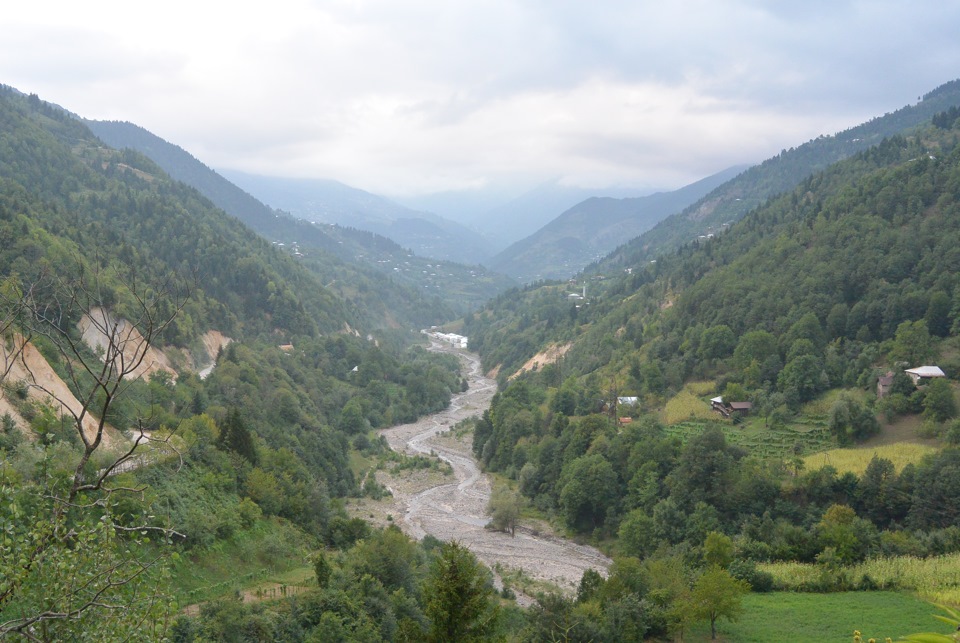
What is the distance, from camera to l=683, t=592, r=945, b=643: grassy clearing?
26922 millimetres

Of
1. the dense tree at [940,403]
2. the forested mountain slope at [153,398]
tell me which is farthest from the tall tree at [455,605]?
the dense tree at [940,403]

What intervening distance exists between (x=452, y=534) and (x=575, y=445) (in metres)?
13.0

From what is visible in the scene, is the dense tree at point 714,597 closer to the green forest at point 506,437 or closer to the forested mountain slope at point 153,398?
the green forest at point 506,437

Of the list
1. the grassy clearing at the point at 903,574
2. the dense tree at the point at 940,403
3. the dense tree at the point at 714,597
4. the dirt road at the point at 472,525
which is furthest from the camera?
the dense tree at the point at 940,403

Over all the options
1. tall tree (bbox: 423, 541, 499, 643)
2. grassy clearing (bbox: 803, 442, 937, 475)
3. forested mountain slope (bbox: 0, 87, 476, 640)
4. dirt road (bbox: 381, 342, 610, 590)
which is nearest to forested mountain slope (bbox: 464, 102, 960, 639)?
grassy clearing (bbox: 803, 442, 937, 475)

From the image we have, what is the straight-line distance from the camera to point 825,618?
28688 mm

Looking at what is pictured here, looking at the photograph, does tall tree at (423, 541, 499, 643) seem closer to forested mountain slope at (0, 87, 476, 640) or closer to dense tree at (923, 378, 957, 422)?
forested mountain slope at (0, 87, 476, 640)

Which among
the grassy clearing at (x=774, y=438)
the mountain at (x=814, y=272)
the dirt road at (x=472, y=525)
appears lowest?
the dirt road at (x=472, y=525)

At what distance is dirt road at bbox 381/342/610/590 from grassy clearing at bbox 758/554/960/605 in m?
11.5

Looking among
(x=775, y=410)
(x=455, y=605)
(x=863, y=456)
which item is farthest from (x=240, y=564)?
(x=775, y=410)

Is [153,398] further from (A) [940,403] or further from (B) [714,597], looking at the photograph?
(A) [940,403]

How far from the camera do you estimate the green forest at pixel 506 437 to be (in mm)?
11672

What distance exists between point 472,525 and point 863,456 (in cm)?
2761

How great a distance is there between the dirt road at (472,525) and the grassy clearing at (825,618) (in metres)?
11.2
